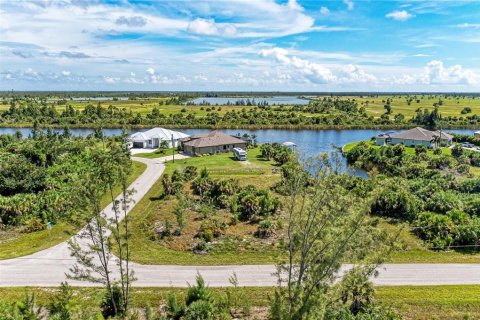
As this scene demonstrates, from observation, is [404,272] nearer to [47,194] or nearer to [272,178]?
[272,178]

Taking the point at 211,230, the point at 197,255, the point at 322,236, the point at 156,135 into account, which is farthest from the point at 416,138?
the point at 322,236

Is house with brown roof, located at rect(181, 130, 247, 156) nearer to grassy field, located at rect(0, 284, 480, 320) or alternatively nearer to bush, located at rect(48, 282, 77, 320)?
grassy field, located at rect(0, 284, 480, 320)

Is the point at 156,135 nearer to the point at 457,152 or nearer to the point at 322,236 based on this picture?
the point at 457,152

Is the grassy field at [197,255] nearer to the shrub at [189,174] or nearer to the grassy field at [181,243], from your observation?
the grassy field at [181,243]

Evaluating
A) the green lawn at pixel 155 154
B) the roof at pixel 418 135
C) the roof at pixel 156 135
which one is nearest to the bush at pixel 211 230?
the green lawn at pixel 155 154

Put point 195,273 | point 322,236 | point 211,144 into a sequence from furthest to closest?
point 211,144, point 195,273, point 322,236
